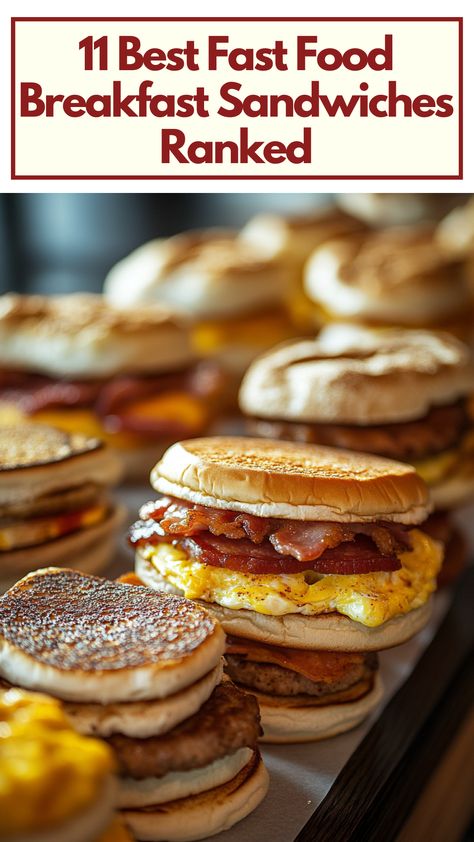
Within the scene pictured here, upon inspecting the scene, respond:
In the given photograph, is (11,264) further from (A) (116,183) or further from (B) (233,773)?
(B) (233,773)

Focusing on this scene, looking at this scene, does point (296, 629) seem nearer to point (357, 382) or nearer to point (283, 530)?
point (283, 530)

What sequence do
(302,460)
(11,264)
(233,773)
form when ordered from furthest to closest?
(11,264)
(302,460)
(233,773)

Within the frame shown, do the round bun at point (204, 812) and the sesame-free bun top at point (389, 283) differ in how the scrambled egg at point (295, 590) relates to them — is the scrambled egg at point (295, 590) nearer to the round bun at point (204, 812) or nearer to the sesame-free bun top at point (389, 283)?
the round bun at point (204, 812)

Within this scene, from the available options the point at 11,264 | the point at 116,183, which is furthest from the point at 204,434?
the point at 11,264

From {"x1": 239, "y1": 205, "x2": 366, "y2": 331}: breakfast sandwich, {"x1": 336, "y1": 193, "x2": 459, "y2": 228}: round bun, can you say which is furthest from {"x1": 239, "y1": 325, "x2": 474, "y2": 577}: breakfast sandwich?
{"x1": 336, "y1": 193, "x2": 459, "y2": 228}: round bun

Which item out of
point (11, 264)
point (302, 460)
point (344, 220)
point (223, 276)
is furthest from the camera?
point (11, 264)

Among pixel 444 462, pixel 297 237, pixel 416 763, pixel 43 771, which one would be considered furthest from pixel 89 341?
pixel 43 771
